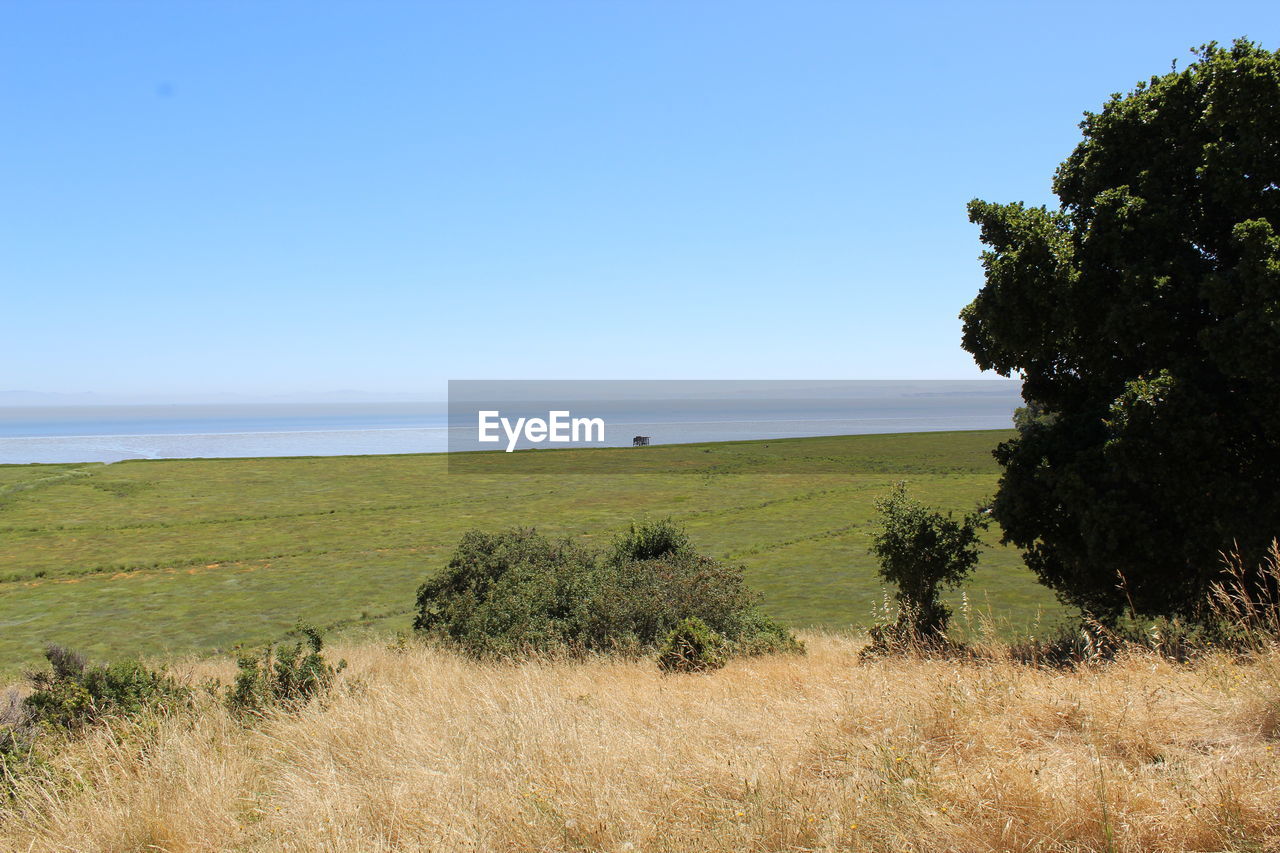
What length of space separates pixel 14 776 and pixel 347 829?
4.28m

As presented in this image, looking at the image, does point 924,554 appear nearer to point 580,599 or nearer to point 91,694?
point 580,599

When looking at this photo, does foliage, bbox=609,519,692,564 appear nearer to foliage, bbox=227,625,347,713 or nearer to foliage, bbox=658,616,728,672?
foliage, bbox=658,616,728,672

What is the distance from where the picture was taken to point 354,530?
5472 centimetres

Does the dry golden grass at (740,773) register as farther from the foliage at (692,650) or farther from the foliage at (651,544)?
the foliage at (651,544)

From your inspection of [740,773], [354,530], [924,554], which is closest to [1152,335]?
[924,554]

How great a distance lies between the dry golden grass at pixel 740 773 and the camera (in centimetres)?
407

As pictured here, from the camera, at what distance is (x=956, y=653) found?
10609mm

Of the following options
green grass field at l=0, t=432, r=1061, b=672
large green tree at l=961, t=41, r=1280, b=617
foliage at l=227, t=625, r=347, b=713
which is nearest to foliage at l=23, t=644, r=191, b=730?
foliage at l=227, t=625, r=347, b=713

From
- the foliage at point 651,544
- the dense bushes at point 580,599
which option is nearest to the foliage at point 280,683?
the dense bushes at point 580,599

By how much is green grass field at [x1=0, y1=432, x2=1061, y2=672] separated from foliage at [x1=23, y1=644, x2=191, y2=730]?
10.9 m

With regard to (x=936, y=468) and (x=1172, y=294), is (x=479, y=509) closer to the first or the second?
(x=936, y=468)

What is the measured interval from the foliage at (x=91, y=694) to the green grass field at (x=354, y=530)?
10.9m

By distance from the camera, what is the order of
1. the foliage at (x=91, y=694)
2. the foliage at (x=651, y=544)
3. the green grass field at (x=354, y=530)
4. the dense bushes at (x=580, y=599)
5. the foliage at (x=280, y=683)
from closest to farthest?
the foliage at (x=91, y=694) → the foliage at (x=280, y=683) → the dense bushes at (x=580, y=599) → the foliage at (x=651, y=544) → the green grass field at (x=354, y=530)

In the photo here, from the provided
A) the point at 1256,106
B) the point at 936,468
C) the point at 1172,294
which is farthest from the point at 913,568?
the point at 936,468
